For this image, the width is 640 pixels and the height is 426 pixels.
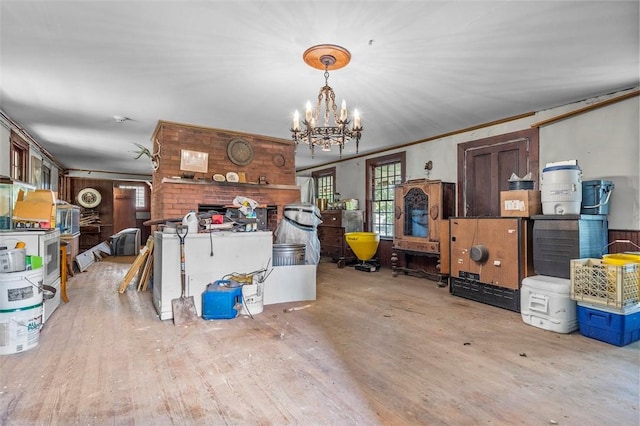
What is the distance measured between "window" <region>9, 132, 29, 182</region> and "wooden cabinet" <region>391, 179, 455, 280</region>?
630 centimetres

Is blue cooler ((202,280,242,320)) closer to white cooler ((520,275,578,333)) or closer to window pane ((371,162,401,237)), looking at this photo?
white cooler ((520,275,578,333))

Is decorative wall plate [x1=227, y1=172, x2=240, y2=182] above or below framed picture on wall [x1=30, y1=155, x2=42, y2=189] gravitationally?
below

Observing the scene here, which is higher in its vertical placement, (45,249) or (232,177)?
(232,177)

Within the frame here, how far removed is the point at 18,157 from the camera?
5773 mm

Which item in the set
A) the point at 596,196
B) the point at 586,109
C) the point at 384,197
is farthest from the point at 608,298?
the point at 384,197

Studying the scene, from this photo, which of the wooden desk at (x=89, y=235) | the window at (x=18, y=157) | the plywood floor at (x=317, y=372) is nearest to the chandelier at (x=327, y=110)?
the plywood floor at (x=317, y=372)

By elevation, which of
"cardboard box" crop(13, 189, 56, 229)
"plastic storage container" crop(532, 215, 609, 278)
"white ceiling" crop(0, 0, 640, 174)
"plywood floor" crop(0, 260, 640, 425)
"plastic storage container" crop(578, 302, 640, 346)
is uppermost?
"white ceiling" crop(0, 0, 640, 174)

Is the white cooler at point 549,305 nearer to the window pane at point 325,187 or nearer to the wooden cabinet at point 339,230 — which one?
the wooden cabinet at point 339,230

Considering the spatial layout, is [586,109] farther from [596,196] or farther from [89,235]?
[89,235]

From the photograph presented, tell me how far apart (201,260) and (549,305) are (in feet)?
11.3

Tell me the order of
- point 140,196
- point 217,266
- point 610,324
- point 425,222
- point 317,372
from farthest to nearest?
point 140,196 < point 425,222 < point 217,266 < point 610,324 < point 317,372

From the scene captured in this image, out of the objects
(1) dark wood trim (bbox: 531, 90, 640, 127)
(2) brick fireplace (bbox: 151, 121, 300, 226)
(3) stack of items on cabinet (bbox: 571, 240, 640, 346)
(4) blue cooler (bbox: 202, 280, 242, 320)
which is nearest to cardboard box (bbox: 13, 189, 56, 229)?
(2) brick fireplace (bbox: 151, 121, 300, 226)

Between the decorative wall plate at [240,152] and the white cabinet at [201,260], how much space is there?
2358mm

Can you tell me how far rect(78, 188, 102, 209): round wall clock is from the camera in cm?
1013
